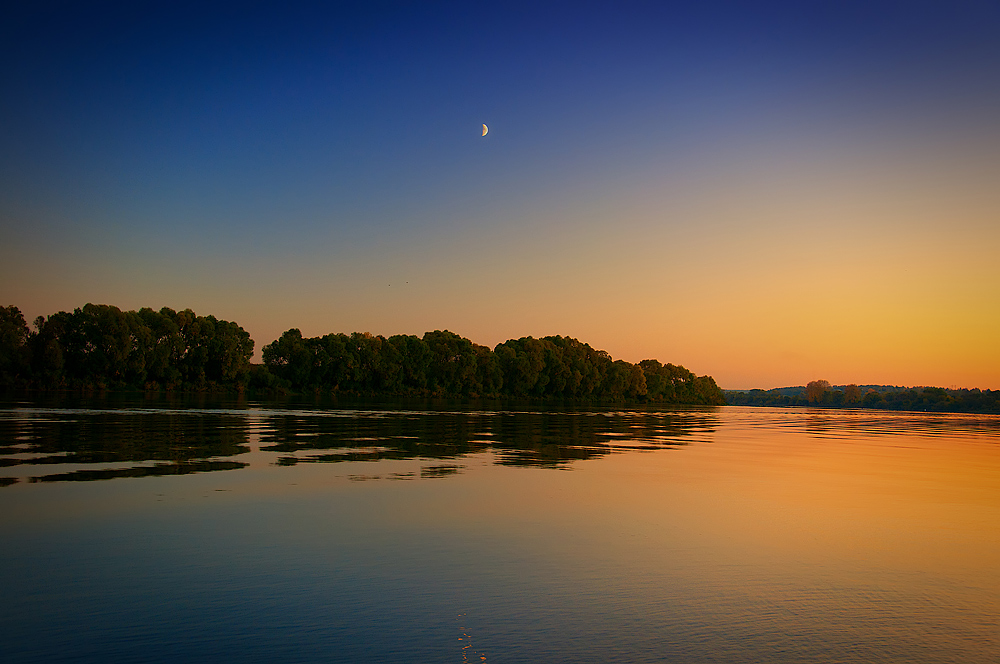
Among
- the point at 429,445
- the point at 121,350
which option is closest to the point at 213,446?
the point at 429,445

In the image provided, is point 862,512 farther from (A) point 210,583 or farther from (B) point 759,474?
(A) point 210,583

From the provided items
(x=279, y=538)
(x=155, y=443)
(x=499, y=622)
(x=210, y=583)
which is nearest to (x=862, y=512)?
(x=499, y=622)

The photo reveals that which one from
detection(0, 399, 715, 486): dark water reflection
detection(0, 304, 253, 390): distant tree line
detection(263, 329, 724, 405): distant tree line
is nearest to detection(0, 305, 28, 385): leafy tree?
detection(0, 304, 253, 390): distant tree line

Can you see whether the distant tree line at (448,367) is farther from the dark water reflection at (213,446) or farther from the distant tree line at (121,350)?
the dark water reflection at (213,446)

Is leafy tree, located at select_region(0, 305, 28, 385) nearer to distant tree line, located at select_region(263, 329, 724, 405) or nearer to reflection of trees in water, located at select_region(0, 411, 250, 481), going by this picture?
distant tree line, located at select_region(263, 329, 724, 405)

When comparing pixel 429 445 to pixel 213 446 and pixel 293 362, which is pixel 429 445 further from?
pixel 293 362

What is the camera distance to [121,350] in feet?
292

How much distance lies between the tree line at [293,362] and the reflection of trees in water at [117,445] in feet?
223

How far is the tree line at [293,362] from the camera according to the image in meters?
87.2

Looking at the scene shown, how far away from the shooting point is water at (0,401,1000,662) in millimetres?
5301

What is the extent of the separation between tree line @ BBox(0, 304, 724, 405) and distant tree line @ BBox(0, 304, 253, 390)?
137 mm

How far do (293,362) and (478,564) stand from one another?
392 feet

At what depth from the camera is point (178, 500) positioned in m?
10.8

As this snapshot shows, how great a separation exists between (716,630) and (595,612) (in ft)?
3.54
